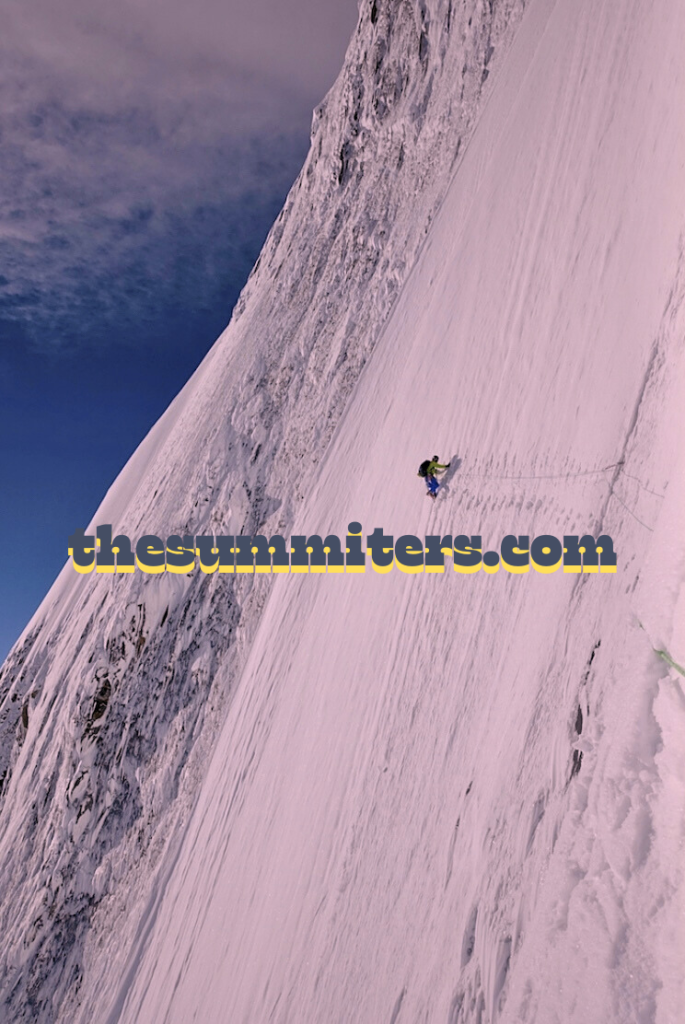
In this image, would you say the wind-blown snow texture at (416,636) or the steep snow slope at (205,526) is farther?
the steep snow slope at (205,526)

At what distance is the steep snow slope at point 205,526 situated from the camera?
1191 cm

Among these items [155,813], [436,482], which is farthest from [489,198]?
[155,813]

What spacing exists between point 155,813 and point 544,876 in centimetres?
1138

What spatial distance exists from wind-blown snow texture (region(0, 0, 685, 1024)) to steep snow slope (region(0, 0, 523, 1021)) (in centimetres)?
10

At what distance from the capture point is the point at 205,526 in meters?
16.0

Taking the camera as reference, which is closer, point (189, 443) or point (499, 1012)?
point (499, 1012)

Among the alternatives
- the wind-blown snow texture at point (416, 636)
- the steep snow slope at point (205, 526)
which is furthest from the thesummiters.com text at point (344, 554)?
the steep snow slope at point (205, 526)

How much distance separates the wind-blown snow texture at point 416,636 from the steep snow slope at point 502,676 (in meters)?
0.03

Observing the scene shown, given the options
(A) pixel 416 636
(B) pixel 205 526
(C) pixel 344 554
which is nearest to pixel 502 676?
(A) pixel 416 636

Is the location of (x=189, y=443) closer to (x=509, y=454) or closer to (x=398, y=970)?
(x=509, y=454)

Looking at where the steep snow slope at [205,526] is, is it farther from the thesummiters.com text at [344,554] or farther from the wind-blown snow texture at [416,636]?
the thesummiters.com text at [344,554]

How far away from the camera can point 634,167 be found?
9.23m

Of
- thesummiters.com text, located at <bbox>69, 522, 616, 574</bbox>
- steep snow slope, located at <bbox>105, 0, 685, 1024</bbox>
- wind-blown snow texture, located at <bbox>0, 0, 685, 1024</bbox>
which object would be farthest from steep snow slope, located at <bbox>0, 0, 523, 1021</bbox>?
steep snow slope, located at <bbox>105, 0, 685, 1024</bbox>

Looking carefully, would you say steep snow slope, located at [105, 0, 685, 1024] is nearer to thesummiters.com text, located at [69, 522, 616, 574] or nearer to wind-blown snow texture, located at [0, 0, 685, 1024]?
wind-blown snow texture, located at [0, 0, 685, 1024]
